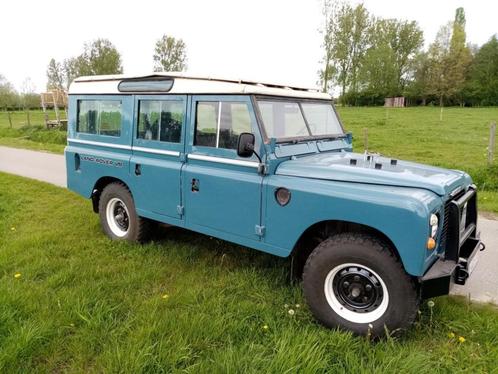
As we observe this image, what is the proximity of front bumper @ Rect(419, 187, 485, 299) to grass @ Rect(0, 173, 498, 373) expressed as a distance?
0.49m

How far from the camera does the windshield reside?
3.80 m

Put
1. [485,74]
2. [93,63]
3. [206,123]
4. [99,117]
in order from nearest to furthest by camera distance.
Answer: [206,123], [99,117], [93,63], [485,74]

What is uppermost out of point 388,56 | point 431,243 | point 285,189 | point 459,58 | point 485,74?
point 388,56

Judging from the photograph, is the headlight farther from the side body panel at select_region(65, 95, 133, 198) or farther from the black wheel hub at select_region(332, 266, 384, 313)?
the side body panel at select_region(65, 95, 133, 198)

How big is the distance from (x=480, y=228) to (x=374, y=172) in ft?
11.7

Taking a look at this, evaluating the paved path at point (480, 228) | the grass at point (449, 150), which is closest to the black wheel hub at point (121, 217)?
the paved path at point (480, 228)

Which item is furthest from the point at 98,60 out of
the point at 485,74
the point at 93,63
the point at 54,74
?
the point at 485,74

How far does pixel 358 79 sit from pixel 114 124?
152ft

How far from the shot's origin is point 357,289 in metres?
3.19

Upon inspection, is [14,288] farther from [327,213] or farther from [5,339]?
[327,213]

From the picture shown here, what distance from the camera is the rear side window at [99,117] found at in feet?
16.4

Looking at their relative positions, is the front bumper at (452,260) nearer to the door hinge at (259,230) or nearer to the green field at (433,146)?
the door hinge at (259,230)

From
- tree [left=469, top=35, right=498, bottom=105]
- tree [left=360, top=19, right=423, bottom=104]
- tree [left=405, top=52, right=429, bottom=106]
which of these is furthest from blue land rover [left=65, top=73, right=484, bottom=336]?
tree [left=469, top=35, right=498, bottom=105]

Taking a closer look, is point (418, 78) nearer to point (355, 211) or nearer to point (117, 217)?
point (117, 217)
